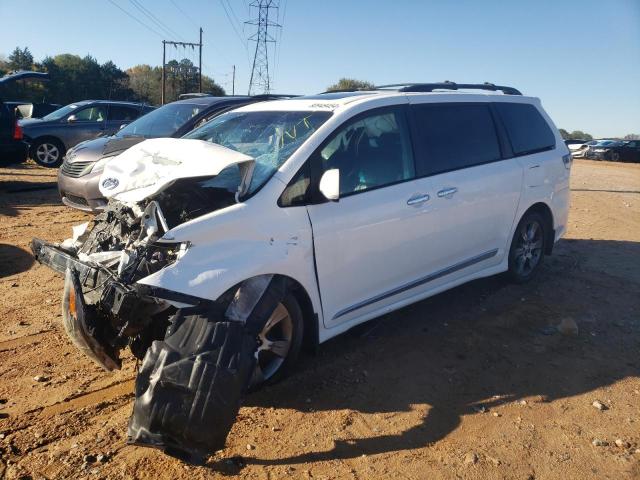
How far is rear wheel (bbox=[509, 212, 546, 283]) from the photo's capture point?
5.84m

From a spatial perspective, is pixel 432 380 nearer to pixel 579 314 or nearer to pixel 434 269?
pixel 434 269

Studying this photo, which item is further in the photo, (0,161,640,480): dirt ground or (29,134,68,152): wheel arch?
(29,134,68,152): wheel arch

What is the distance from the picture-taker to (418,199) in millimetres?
4457

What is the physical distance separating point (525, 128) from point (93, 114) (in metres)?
11.7

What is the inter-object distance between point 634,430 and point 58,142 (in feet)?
46.1

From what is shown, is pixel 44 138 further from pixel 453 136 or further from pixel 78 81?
pixel 78 81

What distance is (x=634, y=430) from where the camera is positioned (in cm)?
354

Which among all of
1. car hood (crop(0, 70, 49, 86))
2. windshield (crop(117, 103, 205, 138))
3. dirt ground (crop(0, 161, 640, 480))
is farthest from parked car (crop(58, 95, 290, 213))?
car hood (crop(0, 70, 49, 86))

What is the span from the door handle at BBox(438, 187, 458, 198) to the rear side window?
1.25m

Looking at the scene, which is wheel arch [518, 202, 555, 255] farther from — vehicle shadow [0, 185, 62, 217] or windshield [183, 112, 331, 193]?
vehicle shadow [0, 185, 62, 217]

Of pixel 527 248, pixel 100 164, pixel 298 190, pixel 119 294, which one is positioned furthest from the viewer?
pixel 100 164

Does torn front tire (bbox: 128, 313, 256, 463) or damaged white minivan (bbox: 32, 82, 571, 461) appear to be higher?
damaged white minivan (bbox: 32, 82, 571, 461)

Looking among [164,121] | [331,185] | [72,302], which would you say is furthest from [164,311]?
[164,121]

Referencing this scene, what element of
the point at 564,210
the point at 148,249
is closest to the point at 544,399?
the point at 148,249
